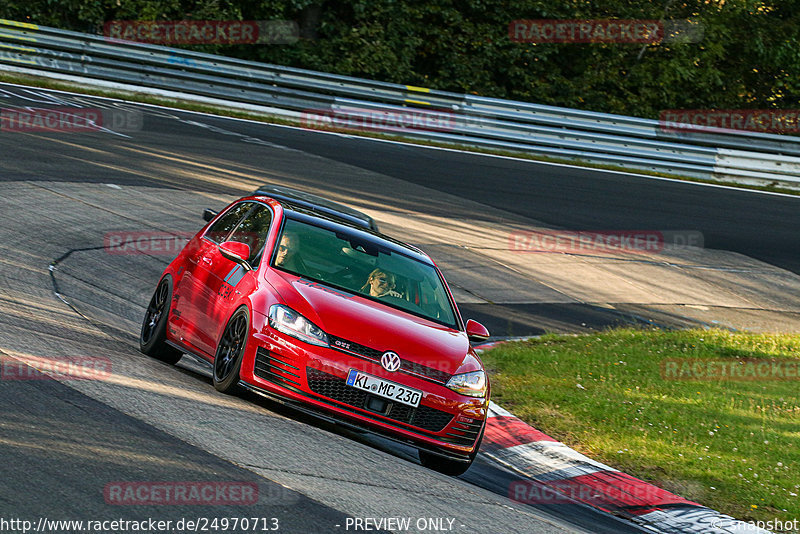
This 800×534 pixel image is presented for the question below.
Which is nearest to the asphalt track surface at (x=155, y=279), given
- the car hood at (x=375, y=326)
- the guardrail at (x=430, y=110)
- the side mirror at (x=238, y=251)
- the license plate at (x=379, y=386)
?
the license plate at (x=379, y=386)

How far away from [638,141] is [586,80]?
18.4ft

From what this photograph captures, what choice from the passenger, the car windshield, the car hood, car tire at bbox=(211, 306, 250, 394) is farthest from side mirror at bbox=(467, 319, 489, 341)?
car tire at bbox=(211, 306, 250, 394)

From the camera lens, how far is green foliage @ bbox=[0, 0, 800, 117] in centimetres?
3075

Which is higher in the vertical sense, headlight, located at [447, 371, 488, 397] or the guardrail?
the guardrail

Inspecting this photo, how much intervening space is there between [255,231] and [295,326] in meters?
1.68

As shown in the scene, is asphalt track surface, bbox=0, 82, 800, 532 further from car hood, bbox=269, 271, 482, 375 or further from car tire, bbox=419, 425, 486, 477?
car hood, bbox=269, 271, 482, 375

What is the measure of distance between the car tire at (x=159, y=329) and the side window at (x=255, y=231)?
0.78m

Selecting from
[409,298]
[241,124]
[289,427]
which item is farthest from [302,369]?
[241,124]

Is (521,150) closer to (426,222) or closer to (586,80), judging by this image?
(586,80)

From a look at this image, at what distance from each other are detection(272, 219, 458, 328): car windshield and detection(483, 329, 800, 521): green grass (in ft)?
5.69

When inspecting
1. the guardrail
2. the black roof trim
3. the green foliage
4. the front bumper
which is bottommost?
the front bumper

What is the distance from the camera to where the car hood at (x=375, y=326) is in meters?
7.29

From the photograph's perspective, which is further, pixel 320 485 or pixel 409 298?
pixel 409 298

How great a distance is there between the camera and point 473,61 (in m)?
32.2
